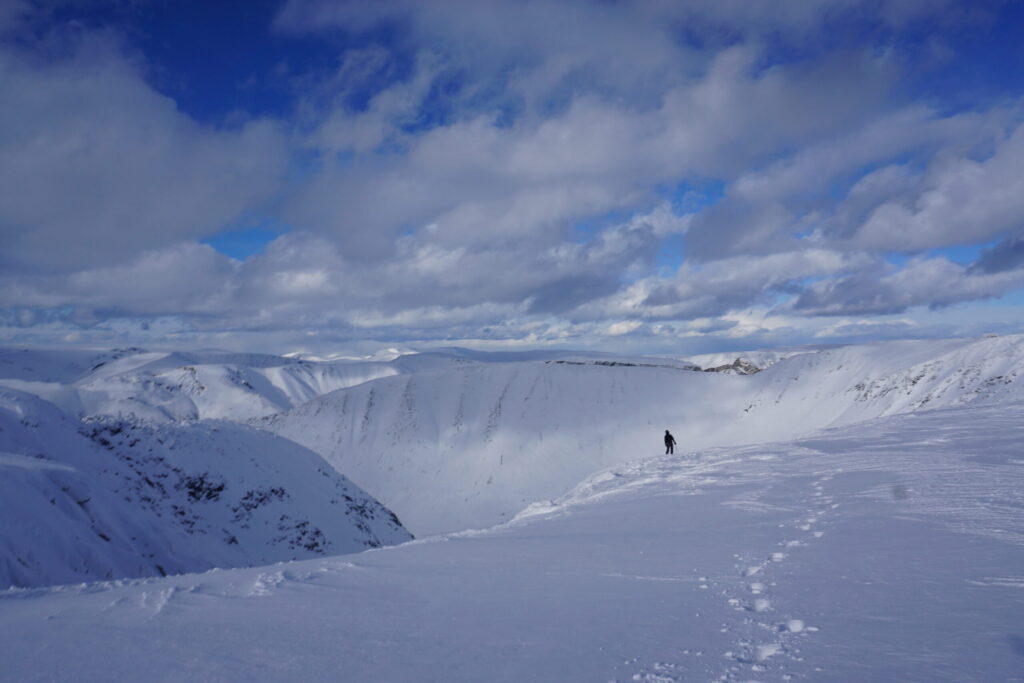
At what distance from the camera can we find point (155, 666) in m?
4.31

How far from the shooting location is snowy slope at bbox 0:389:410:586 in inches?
556

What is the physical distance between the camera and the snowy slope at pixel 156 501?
1412cm

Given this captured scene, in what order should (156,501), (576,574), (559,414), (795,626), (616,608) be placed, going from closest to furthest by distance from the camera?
(795,626), (616,608), (576,574), (156,501), (559,414)

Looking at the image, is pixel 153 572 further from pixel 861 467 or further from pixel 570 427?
pixel 570 427

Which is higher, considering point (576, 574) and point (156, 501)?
point (576, 574)

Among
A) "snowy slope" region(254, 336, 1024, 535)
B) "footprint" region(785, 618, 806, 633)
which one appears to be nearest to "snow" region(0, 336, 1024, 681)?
"footprint" region(785, 618, 806, 633)

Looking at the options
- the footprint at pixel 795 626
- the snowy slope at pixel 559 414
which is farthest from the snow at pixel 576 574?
the snowy slope at pixel 559 414

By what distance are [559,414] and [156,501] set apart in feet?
232

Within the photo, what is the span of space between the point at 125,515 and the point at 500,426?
7127 centimetres

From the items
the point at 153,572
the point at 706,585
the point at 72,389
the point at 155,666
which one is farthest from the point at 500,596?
the point at 72,389

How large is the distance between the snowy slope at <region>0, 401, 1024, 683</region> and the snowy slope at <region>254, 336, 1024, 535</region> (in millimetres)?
57811

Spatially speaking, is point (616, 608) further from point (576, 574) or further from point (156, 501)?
point (156, 501)

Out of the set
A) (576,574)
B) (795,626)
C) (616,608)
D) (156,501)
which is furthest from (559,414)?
(795,626)

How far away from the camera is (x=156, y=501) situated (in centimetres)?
2462
